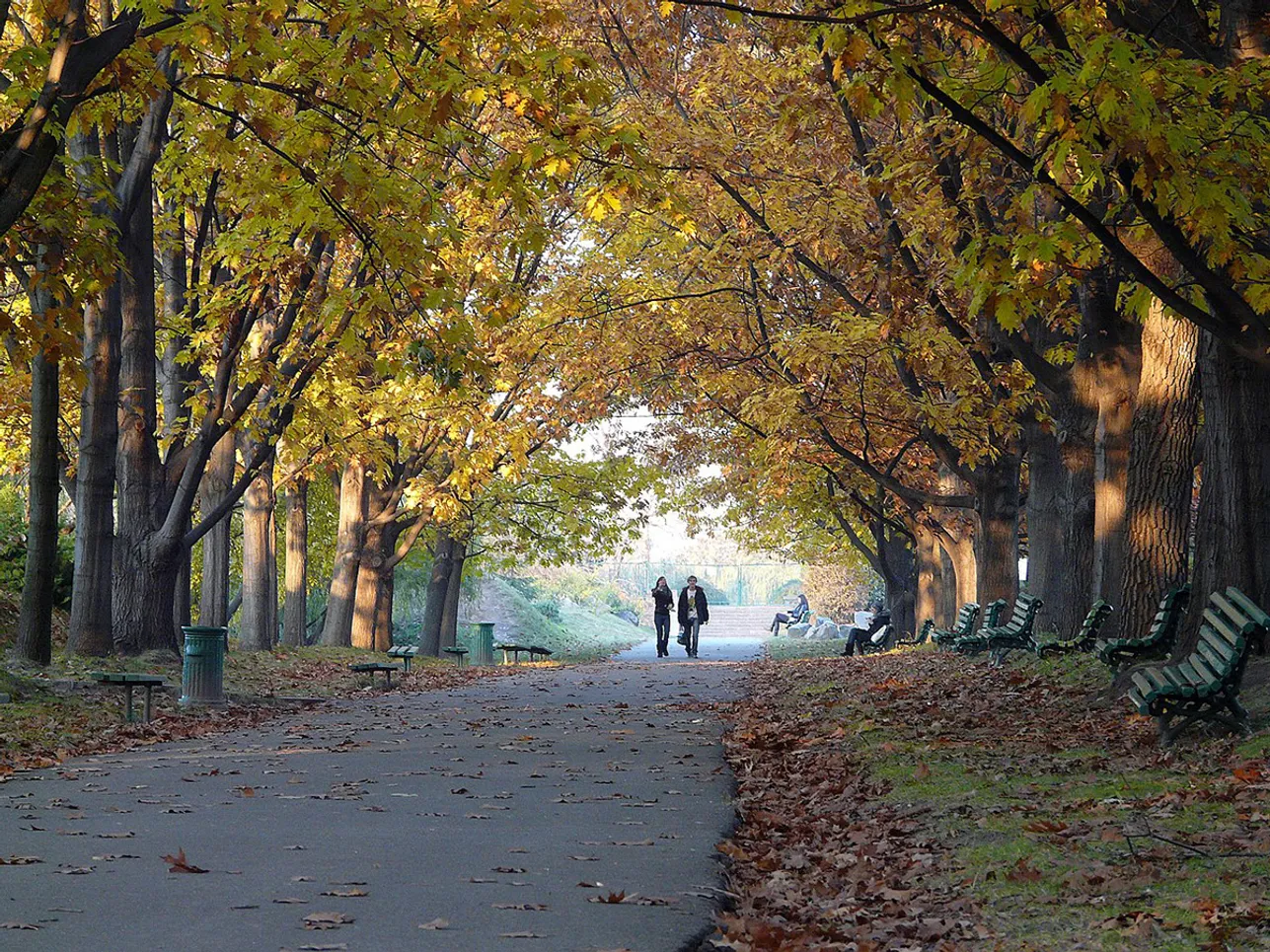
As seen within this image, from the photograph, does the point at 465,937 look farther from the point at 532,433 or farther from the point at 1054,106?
the point at 532,433

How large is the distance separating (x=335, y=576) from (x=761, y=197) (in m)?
14.4

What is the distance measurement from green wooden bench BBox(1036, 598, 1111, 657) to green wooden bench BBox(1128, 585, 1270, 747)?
3.98m

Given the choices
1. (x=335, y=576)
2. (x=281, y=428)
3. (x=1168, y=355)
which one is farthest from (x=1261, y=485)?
(x=335, y=576)

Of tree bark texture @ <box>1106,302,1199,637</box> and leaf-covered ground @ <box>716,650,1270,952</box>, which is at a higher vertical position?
tree bark texture @ <box>1106,302,1199,637</box>

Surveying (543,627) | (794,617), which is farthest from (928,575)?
(794,617)

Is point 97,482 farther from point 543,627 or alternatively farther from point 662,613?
point 543,627

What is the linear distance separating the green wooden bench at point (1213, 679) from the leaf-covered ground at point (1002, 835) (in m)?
0.19

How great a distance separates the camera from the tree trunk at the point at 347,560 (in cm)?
2944

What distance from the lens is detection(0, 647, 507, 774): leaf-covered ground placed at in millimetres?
11836

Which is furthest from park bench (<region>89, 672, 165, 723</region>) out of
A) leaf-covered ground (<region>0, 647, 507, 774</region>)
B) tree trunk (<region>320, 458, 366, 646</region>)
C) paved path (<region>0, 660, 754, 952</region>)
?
tree trunk (<region>320, 458, 366, 646</region>)

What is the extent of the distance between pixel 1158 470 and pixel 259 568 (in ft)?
58.5

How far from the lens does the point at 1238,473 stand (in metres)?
11.4

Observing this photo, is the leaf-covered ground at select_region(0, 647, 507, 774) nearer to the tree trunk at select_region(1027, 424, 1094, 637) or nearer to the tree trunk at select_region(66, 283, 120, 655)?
the tree trunk at select_region(66, 283, 120, 655)

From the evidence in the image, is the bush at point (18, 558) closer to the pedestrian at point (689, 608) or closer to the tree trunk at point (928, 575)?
the pedestrian at point (689, 608)
